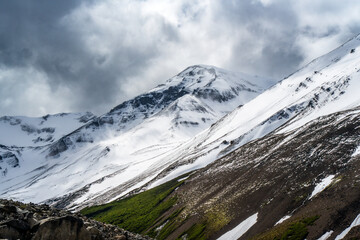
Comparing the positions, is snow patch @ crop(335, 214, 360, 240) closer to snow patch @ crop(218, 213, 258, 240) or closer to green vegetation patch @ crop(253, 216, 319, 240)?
green vegetation patch @ crop(253, 216, 319, 240)

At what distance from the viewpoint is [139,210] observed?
124625mm

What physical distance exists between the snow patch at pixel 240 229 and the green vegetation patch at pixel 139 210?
41.0m

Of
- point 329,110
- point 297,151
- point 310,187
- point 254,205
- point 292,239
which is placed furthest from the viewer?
point 329,110

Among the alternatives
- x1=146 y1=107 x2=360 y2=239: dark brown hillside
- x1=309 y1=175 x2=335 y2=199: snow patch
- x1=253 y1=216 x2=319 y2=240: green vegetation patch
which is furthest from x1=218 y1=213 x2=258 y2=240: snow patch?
x1=309 y1=175 x2=335 y2=199: snow patch

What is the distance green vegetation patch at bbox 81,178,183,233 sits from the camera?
10466 centimetres

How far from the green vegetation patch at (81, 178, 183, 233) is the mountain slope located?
4.24 metres

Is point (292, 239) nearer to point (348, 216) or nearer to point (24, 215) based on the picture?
point (348, 216)

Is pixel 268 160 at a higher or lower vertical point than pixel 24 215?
lower

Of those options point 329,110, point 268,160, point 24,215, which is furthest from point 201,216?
Answer: point 329,110

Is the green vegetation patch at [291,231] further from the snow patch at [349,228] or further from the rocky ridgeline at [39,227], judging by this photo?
the rocky ridgeline at [39,227]

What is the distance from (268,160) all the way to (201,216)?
31.3 metres

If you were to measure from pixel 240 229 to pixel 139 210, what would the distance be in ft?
240

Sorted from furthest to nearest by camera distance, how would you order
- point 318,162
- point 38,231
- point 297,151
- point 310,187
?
1. point 297,151
2. point 318,162
3. point 310,187
4. point 38,231

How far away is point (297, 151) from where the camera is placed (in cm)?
9000
